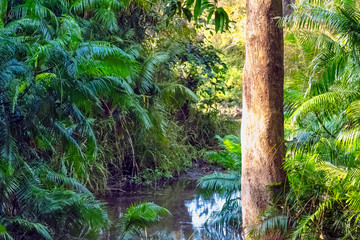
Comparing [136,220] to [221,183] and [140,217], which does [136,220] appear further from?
[221,183]

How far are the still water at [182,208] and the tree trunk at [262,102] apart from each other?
224 cm

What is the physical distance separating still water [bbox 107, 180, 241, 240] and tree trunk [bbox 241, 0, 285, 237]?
2237mm

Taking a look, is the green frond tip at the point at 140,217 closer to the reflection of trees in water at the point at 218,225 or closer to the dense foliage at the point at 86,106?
the dense foliage at the point at 86,106

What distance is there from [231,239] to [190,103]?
7774mm

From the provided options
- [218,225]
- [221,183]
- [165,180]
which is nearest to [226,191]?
[221,183]

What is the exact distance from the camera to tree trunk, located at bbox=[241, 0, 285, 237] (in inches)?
209

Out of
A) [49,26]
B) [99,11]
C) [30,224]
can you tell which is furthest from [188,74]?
[30,224]

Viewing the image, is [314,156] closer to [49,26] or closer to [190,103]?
[49,26]

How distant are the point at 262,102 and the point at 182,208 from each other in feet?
15.9

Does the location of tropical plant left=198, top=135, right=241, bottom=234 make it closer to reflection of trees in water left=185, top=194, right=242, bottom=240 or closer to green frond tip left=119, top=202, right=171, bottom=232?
reflection of trees in water left=185, top=194, right=242, bottom=240

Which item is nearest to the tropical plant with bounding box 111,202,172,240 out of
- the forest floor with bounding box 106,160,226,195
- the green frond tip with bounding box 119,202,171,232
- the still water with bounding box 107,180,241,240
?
the green frond tip with bounding box 119,202,171,232

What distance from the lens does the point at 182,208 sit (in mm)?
9656

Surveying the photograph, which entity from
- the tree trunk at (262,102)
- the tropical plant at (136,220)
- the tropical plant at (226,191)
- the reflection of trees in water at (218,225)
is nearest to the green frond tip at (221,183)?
the tropical plant at (226,191)

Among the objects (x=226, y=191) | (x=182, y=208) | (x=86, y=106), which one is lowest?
(x=182, y=208)
